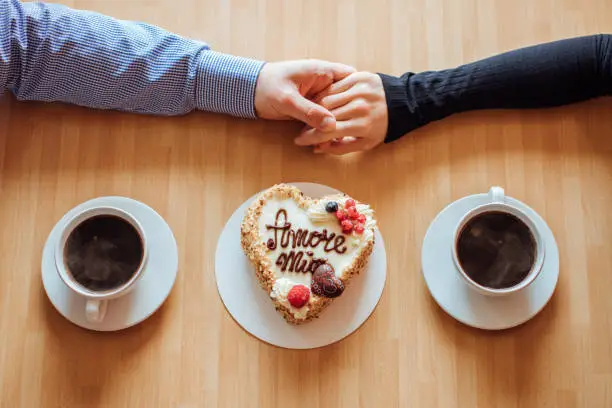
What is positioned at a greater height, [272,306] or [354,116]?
[354,116]

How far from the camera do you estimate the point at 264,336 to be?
99 cm

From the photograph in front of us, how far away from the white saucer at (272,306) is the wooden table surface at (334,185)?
0.08 feet

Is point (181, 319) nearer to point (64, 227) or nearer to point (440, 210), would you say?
point (64, 227)

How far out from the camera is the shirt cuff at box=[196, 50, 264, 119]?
3.40 feet

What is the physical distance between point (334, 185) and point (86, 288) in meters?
0.43

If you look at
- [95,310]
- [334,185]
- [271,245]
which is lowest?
[95,310]

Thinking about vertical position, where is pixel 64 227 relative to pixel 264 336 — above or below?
above

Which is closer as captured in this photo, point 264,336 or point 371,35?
point 264,336

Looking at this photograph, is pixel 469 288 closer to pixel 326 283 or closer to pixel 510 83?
pixel 326 283

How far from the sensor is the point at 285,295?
37.3 inches

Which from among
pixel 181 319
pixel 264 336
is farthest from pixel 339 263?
pixel 181 319

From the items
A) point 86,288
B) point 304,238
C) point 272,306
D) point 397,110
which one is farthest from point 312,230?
point 86,288

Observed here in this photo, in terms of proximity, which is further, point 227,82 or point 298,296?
point 227,82

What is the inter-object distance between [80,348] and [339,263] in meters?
0.44
